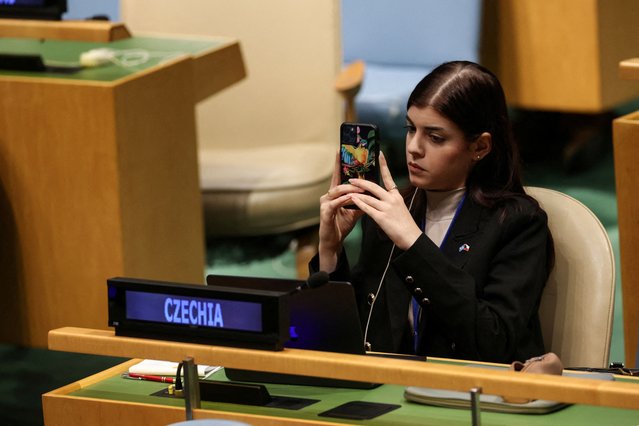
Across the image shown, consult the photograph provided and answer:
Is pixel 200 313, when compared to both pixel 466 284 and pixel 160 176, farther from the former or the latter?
pixel 160 176

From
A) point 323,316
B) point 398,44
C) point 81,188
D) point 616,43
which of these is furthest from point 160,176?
point 616,43

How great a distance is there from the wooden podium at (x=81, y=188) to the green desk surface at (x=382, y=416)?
1.40 meters

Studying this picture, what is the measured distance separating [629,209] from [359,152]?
101 centimetres

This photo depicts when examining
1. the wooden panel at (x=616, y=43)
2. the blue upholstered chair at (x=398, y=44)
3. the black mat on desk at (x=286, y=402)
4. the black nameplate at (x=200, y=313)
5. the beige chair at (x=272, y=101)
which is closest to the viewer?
the black nameplate at (x=200, y=313)

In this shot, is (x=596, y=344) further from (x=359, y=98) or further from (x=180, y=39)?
(x=359, y=98)

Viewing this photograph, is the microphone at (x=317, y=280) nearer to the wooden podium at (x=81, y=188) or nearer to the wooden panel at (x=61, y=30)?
the wooden podium at (x=81, y=188)

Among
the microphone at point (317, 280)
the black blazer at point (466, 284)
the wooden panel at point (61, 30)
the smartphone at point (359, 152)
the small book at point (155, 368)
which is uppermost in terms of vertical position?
the wooden panel at point (61, 30)

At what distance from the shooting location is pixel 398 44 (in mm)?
5711

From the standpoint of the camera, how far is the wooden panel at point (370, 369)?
157cm

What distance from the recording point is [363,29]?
19.2 feet

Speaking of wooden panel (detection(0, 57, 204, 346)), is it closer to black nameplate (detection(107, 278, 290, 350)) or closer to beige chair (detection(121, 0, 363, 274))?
beige chair (detection(121, 0, 363, 274))

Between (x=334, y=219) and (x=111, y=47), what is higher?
(x=111, y=47)

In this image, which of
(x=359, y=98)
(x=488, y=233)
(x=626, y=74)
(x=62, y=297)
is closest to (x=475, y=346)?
(x=488, y=233)

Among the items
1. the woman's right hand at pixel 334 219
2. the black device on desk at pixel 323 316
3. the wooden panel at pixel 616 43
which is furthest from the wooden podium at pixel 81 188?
the wooden panel at pixel 616 43
